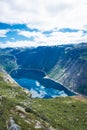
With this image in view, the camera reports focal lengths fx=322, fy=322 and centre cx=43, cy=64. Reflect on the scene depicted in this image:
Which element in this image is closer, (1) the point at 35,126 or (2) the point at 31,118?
(1) the point at 35,126

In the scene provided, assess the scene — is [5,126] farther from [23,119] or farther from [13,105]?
[13,105]

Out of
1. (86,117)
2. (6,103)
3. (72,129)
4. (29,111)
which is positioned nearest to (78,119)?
(86,117)

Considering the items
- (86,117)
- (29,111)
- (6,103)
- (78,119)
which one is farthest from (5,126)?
(86,117)

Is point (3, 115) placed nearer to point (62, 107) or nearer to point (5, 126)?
point (5, 126)

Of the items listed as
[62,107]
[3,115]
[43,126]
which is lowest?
[62,107]

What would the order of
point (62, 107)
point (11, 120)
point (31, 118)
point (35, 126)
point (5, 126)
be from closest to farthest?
point (5, 126)
point (11, 120)
point (35, 126)
point (31, 118)
point (62, 107)

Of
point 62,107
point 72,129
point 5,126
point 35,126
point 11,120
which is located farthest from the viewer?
point 62,107

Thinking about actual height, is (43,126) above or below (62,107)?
above

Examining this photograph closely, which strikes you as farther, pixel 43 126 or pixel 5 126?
pixel 43 126

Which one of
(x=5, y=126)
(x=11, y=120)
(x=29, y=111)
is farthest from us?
(x=29, y=111)
